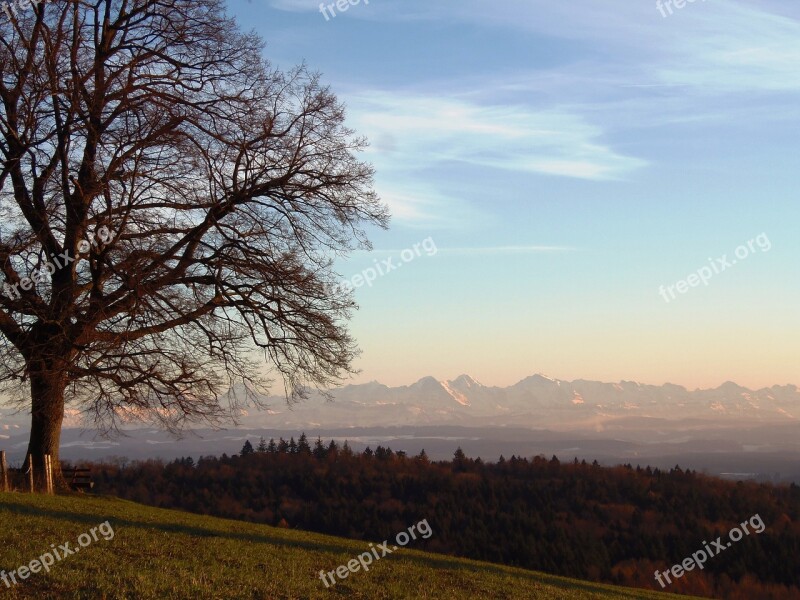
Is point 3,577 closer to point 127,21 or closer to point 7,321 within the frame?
point 7,321

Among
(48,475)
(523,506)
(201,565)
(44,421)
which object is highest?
(44,421)

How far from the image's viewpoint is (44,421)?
27188 millimetres

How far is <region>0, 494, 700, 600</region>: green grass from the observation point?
Answer: 41.5ft

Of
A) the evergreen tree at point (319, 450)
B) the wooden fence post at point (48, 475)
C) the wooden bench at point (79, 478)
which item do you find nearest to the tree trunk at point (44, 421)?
the wooden fence post at point (48, 475)

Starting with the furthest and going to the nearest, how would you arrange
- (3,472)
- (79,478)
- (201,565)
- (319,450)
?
(319,450) → (79,478) → (3,472) → (201,565)

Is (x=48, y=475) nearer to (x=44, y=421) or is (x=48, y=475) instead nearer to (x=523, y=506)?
(x=44, y=421)

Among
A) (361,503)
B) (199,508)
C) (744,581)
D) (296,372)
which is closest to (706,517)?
(744,581)

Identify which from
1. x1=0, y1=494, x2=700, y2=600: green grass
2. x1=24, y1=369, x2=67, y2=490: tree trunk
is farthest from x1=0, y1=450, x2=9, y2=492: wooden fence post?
x1=0, y1=494, x2=700, y2=600: green grass

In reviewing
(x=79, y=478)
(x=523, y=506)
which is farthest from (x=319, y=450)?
(x=79, y=478)

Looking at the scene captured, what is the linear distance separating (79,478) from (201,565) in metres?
19.1

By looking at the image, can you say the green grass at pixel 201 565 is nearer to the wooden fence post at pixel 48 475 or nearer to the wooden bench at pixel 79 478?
the wooden fence post at pixel 48 475

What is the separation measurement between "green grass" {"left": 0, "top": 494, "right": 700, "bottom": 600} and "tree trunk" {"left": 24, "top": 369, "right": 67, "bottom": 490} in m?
3.38

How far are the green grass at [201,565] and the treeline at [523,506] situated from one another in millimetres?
57616

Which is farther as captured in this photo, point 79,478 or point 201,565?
point 79,478
